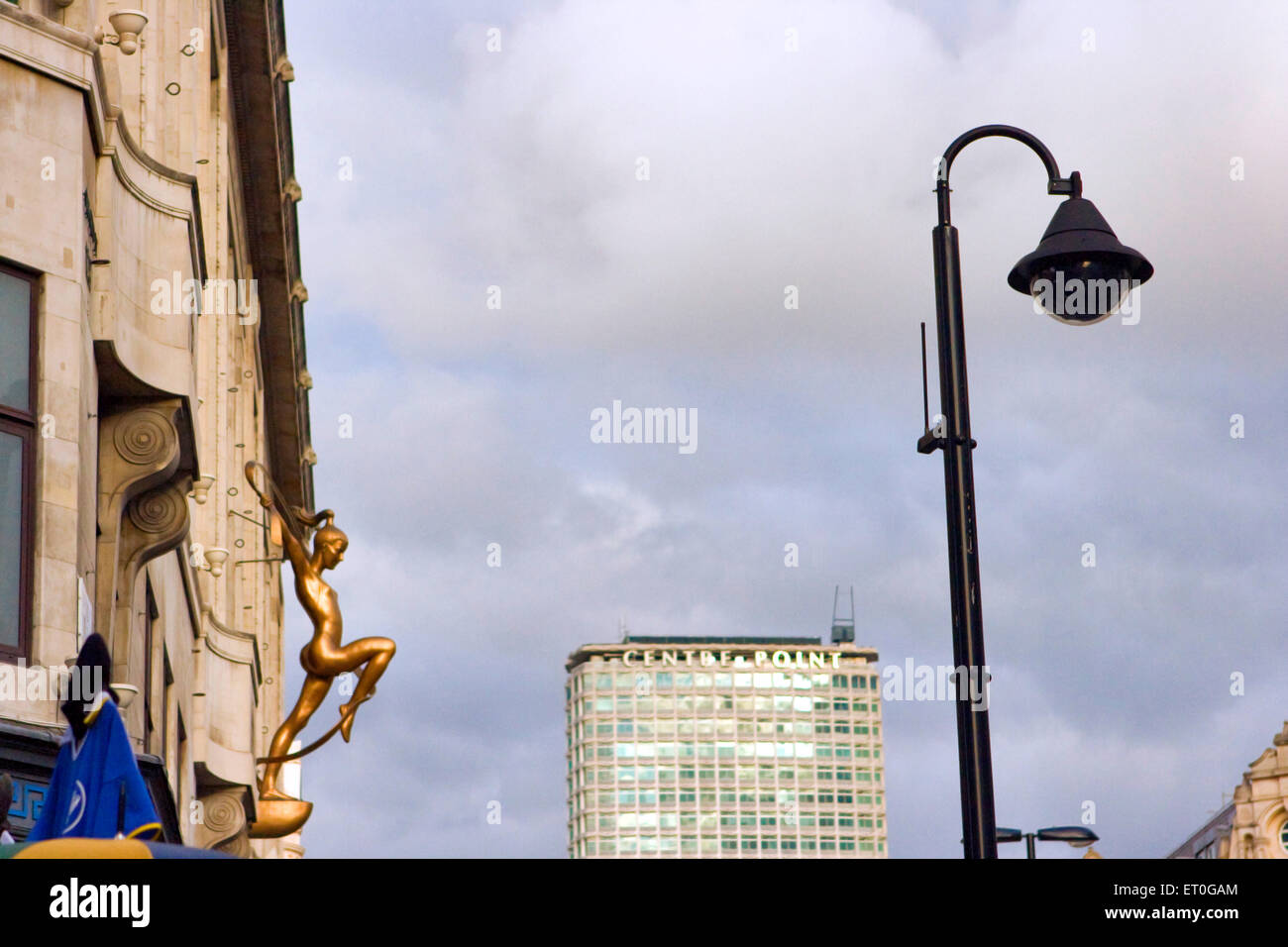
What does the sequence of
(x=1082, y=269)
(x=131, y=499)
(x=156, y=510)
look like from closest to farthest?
(x=1082, y=269), (x=131, y=499), (x=156, y=510)

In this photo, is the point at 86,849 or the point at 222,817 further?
the point at 222,817

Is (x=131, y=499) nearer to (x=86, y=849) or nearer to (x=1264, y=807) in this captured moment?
(x=86, y=849)

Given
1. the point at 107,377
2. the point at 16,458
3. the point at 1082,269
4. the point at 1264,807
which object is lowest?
the point at 1264,807

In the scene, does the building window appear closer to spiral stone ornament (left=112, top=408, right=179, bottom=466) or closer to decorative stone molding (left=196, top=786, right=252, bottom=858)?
spiral stone ornament (left=112, top=408, right=179, bottom=466)

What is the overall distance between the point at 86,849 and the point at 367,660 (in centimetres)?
1898

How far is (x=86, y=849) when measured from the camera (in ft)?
22.3

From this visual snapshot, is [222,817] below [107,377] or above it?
below

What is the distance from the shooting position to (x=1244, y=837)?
79.2 metres

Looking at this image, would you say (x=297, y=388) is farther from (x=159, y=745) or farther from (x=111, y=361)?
(x=111, y=361)

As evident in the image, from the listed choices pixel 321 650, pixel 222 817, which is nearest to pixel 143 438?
pixel 321 650

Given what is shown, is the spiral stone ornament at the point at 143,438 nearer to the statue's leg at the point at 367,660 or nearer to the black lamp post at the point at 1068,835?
the statue's leg at the point at 367,660

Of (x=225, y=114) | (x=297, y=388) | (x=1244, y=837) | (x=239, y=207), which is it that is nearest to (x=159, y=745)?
(x=225, y=114)

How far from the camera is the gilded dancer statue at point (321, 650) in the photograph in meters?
25.5
